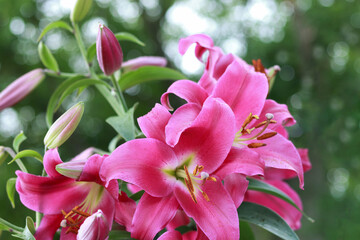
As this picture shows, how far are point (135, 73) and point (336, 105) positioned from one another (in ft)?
6.34

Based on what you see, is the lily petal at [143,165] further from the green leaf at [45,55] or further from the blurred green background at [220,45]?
the blurred green background at [220,45]

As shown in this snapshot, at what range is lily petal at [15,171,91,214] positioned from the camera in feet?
1.20

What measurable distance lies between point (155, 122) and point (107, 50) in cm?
12

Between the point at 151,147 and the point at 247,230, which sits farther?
the point at 247,230

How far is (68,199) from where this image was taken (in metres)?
0.39

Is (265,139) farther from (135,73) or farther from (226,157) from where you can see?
(135,73)

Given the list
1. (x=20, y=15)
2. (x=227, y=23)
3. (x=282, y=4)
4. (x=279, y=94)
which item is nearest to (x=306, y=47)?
(x=279, y=94)

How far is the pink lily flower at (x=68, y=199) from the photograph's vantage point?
365 millimetres

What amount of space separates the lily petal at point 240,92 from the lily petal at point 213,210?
8 centimetres

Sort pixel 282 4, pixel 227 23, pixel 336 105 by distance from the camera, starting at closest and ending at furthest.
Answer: pixel 336 105 < pixel 282 4 < pixel 227 23

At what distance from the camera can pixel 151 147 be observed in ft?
1.16

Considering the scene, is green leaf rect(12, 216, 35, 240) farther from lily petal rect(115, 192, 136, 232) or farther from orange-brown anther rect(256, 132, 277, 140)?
orange-brown anther rect(256, 132, 277, 140)

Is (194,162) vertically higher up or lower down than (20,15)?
higher up

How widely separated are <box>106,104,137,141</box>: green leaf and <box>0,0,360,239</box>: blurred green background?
2.61m
